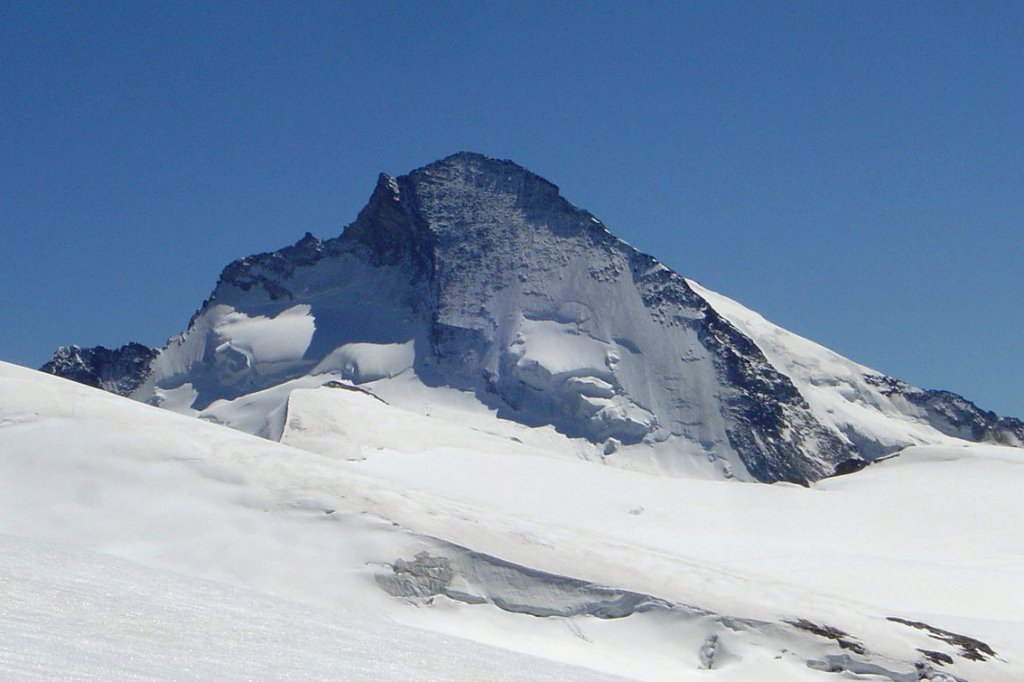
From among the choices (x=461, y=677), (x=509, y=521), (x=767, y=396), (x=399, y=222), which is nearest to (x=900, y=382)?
(x=767, y=396)

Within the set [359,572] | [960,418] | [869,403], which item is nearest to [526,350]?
[869,403]

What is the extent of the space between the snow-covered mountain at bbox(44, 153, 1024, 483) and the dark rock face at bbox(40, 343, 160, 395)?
0.89 feet

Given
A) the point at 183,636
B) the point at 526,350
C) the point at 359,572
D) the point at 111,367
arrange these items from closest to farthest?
the point at 183,636 < the point at 359,572 < the point at 526,350 < the point at 111,367

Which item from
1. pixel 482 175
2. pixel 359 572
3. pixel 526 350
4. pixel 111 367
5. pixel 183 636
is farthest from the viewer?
pixel 111 367

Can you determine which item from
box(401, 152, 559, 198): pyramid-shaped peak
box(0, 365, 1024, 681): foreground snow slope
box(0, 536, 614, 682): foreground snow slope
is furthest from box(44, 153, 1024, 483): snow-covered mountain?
box(0, 536, 614, 682): foreground snow slope

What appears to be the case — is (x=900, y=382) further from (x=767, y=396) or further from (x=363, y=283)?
(x=363, y=283)

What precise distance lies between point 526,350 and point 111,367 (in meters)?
53.2

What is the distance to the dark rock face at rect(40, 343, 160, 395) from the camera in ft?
465

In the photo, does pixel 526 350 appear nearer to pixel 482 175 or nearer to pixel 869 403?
pixel 482 175

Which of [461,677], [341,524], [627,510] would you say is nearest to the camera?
[461,677]

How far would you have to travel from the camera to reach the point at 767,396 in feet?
399

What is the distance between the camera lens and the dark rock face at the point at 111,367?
14175 centimetres

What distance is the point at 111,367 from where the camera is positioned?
145125mm

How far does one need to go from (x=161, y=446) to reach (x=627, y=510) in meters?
31.3
